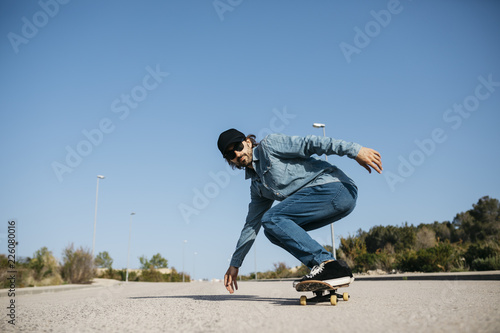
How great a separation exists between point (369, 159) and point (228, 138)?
4.35 ft

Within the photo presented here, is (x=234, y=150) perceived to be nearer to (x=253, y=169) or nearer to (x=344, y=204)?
(x=253, y=169)

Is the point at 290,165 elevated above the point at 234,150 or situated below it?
below

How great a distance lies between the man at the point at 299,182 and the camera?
10.9ft

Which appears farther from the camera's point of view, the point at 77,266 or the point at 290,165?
the point at 77,266

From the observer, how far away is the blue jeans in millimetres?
3363

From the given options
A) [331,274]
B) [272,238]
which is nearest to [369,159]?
[331,274]

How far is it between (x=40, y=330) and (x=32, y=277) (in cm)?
1714

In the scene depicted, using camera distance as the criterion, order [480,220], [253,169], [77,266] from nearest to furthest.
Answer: [253,169]
[77,266]
[480,220]

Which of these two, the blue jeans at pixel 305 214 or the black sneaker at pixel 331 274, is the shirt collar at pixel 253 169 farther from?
the black sneaker at pixel 331 274

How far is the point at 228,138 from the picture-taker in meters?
3.68

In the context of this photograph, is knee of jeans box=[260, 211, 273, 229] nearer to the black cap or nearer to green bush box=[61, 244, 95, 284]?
the black cap

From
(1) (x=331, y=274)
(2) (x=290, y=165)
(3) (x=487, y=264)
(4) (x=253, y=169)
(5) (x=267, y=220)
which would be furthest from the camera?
(3) (x=487, y=264)

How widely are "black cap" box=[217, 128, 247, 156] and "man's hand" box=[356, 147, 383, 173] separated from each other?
3.78 feet

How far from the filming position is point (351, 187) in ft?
11.9
